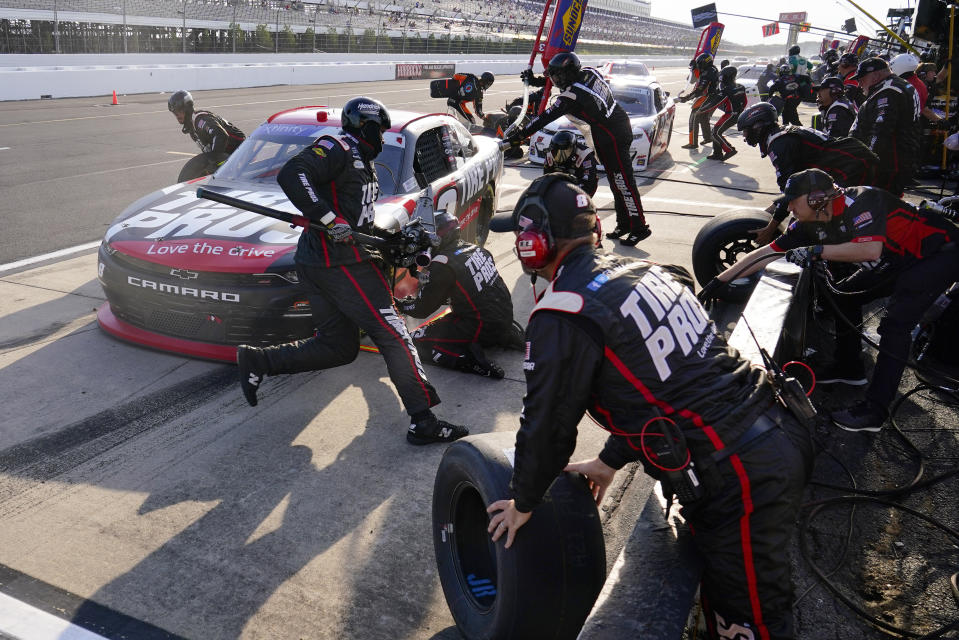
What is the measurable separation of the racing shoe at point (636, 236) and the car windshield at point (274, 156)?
3.27 meters

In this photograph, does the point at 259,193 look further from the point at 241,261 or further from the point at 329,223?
the point at 329,223

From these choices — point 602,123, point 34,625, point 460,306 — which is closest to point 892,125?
point 602,123

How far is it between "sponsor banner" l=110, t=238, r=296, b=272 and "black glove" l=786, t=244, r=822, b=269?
3212 mm

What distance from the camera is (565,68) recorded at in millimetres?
7941

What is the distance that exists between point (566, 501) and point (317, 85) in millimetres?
29968

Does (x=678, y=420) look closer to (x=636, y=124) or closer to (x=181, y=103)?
(x=181, y=103)

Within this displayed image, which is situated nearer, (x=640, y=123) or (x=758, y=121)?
(x=758, y=121)

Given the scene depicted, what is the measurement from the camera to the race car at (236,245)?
4.97 m

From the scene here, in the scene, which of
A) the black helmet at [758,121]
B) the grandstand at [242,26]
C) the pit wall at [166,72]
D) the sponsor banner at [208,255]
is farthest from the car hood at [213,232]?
the grandstand at [242,26]

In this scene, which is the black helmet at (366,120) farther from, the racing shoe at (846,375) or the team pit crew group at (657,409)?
the racing shoe at (846,375)

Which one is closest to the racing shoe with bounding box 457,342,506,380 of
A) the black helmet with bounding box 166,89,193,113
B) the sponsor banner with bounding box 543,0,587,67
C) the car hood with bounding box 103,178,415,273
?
the car hood with bounding box 103,178,415,273

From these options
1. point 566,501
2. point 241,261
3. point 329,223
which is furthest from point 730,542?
point 241,261

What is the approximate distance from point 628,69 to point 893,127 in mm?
13393

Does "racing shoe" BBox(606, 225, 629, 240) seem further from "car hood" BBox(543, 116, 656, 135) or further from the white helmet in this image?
"car hood" BBox(543, 116, 656, 135)
